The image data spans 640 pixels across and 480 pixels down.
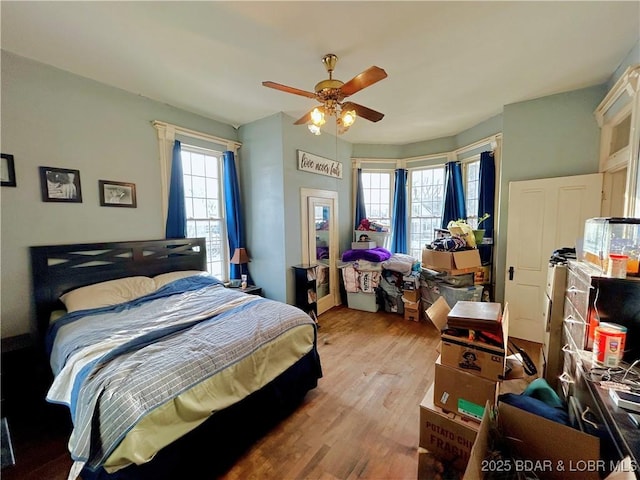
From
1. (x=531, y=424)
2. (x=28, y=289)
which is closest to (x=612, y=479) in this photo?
(x=531, y=424)

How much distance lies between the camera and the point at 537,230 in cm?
298

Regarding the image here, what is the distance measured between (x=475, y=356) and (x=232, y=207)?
3.31 metres

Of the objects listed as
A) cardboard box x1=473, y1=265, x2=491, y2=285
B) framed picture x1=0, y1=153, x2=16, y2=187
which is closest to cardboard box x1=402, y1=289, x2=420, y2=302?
cardboard box x1=473, y1=265, x2=491, y2=285

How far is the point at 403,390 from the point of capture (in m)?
2.29

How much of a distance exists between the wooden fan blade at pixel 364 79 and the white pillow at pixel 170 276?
255cm

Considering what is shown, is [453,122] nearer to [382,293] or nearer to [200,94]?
[382,293]

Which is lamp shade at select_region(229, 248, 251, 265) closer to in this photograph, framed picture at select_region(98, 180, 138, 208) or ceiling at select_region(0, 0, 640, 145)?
framed picture at select_region(98, 180, 138, 208)

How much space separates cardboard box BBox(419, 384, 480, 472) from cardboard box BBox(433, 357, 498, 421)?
4 centimetres

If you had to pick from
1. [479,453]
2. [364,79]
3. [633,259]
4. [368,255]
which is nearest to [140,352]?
[479,453]

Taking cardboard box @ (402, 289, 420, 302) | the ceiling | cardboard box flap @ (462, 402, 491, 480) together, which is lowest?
cardboard box @ (402, 289, 420, 302)

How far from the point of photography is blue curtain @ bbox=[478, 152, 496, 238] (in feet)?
11.8

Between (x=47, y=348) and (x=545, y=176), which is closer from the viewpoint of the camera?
(x=47, y=348)

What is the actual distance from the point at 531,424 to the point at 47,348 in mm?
3235

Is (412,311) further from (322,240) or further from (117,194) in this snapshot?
(117,194)
